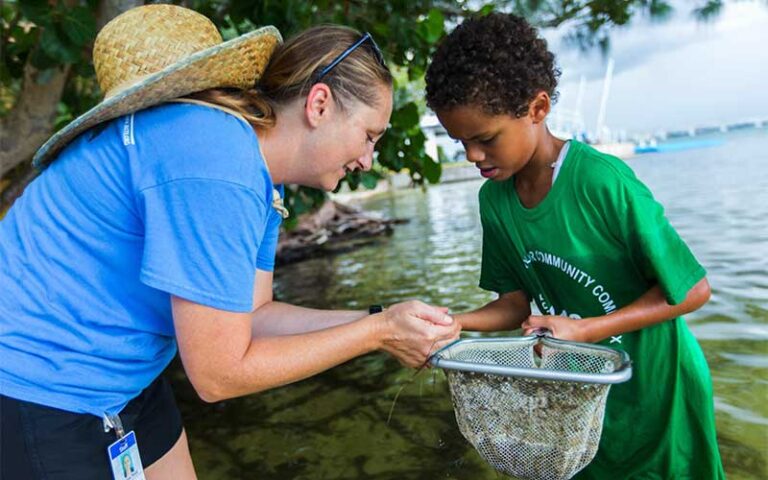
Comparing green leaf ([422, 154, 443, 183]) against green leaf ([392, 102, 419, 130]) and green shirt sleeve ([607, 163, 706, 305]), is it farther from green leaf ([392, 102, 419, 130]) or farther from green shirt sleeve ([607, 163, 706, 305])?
green shirt sleeve ([607, 163, 706, 305])

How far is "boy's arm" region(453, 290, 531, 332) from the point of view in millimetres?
2068

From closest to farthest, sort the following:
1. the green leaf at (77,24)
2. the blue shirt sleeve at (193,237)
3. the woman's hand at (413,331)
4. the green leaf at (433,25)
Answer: the blue shirt sleeve at (193,237) < the woman's hand at (413,331) < the green leaf at (77,24) < the green leaf at (433,25)

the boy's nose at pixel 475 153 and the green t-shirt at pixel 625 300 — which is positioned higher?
the boy's nose at pixel 475 153

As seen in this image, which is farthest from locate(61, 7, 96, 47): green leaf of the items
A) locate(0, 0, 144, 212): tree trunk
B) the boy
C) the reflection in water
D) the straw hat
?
the reflection in water

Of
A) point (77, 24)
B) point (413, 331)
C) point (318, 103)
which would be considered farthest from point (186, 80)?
point (77, 24)

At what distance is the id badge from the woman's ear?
0.93m

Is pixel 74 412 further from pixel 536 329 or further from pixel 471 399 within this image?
pixel 536 329

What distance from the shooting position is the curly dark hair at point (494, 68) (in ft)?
6.14

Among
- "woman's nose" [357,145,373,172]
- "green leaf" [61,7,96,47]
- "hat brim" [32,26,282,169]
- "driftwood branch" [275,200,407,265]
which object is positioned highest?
"green leaf" [61,7,96,47]

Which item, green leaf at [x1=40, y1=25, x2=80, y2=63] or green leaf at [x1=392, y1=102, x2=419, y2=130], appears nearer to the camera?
green leaf at [x1=40, y1=25, x2=80, y2=63]

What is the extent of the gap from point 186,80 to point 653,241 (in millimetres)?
1254

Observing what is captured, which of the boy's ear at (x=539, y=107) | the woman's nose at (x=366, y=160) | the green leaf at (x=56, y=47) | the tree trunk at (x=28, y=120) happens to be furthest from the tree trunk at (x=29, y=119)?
the boy's ear at (x=539, y=107)

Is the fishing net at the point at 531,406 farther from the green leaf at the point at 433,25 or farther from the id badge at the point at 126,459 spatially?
the green leaf at the point at 433,25

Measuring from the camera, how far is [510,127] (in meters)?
1.91
